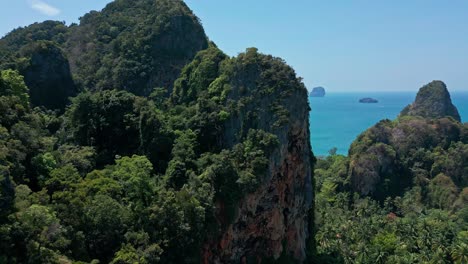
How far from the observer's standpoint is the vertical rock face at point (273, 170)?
32.5m

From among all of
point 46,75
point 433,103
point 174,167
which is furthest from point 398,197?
point 46,75

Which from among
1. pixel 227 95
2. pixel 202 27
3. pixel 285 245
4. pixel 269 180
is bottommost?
pixel 285 245

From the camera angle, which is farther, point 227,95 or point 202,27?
point 202,27

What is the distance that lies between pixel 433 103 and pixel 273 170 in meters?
72.8

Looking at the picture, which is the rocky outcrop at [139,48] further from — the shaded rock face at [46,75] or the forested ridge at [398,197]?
the forested ridge at [398,197]

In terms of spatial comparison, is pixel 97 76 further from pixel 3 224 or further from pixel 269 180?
pixel 3 224

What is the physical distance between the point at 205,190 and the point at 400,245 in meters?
25.7

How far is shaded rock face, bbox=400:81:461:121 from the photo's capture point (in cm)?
9484

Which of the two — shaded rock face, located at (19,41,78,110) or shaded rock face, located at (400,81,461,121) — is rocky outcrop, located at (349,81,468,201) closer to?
shaded rock face, located at (400,81,461,121)

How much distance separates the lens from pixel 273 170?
3397 cm

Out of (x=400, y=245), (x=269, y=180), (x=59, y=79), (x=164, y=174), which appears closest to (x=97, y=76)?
(x=59, y=79)

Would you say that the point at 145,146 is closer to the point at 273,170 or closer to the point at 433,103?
the point at 273,170

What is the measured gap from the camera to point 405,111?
99938 millimetres

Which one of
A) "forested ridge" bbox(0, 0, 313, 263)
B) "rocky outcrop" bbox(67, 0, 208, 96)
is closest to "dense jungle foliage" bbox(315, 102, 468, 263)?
"forested ridge" bbox(0, 0, 313, 263)
